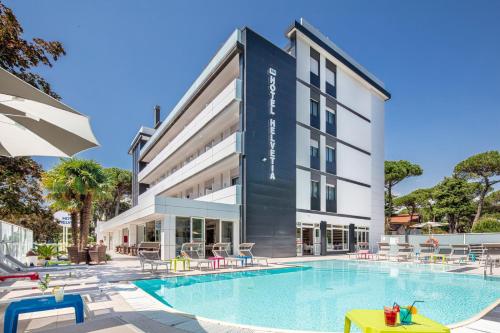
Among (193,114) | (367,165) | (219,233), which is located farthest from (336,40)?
(219,233)

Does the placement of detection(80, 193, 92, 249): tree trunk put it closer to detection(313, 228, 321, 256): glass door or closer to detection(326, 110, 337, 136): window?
detection(313, 228, 321, 256): glass door

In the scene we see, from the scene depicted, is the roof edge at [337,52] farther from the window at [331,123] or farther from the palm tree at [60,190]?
the palm tree at [60,190]

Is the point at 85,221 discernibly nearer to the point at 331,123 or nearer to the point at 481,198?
the point at 331,123

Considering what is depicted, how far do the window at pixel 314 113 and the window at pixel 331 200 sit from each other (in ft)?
16.2

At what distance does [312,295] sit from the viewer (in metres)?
8.93

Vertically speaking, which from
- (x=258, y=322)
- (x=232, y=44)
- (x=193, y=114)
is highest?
(x=232, y=44)

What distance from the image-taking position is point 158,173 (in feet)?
131

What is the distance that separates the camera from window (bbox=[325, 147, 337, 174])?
2575 centimetres

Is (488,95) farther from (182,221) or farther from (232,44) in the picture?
(182,221)

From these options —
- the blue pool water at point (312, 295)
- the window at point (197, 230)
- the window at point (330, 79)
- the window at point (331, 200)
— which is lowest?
the blue pool water at point (312, 295)

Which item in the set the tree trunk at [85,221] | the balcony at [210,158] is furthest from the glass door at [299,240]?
the tree trunk at [85,221]

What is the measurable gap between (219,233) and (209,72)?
11228 millimetres

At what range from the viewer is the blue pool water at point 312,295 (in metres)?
6.64

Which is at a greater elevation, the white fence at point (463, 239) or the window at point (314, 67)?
the window at point (314, 67)
